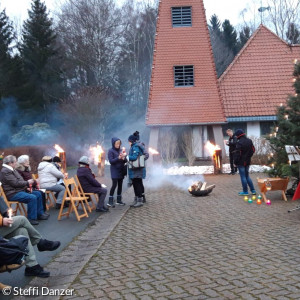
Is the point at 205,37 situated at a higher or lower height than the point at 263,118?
higher

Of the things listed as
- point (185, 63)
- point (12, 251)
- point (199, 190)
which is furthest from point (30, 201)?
point (185, 63)

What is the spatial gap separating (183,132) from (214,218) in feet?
53.5

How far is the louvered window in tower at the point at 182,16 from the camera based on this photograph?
23672 mm

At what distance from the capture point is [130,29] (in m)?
42.6

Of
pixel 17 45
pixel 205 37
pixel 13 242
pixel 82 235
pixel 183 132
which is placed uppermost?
pixel 17 45

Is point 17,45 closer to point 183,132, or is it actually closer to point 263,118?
point 183,132

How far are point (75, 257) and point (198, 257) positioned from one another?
1859 millimetres

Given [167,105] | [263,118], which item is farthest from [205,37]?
[263,118]

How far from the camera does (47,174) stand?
11109mm

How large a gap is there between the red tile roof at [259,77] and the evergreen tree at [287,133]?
1359 centimetres

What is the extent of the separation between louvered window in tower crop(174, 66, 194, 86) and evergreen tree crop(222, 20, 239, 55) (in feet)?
101

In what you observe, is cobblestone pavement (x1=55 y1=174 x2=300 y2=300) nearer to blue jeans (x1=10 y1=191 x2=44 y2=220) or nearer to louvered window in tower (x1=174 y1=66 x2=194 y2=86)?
blue jeans (x1=10 y1=191 x2=44 y2=220)

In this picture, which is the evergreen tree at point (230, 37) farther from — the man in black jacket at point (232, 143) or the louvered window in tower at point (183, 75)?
the man in black jacket at point (232, 143)

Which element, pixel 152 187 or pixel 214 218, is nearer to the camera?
pixel 214 218
